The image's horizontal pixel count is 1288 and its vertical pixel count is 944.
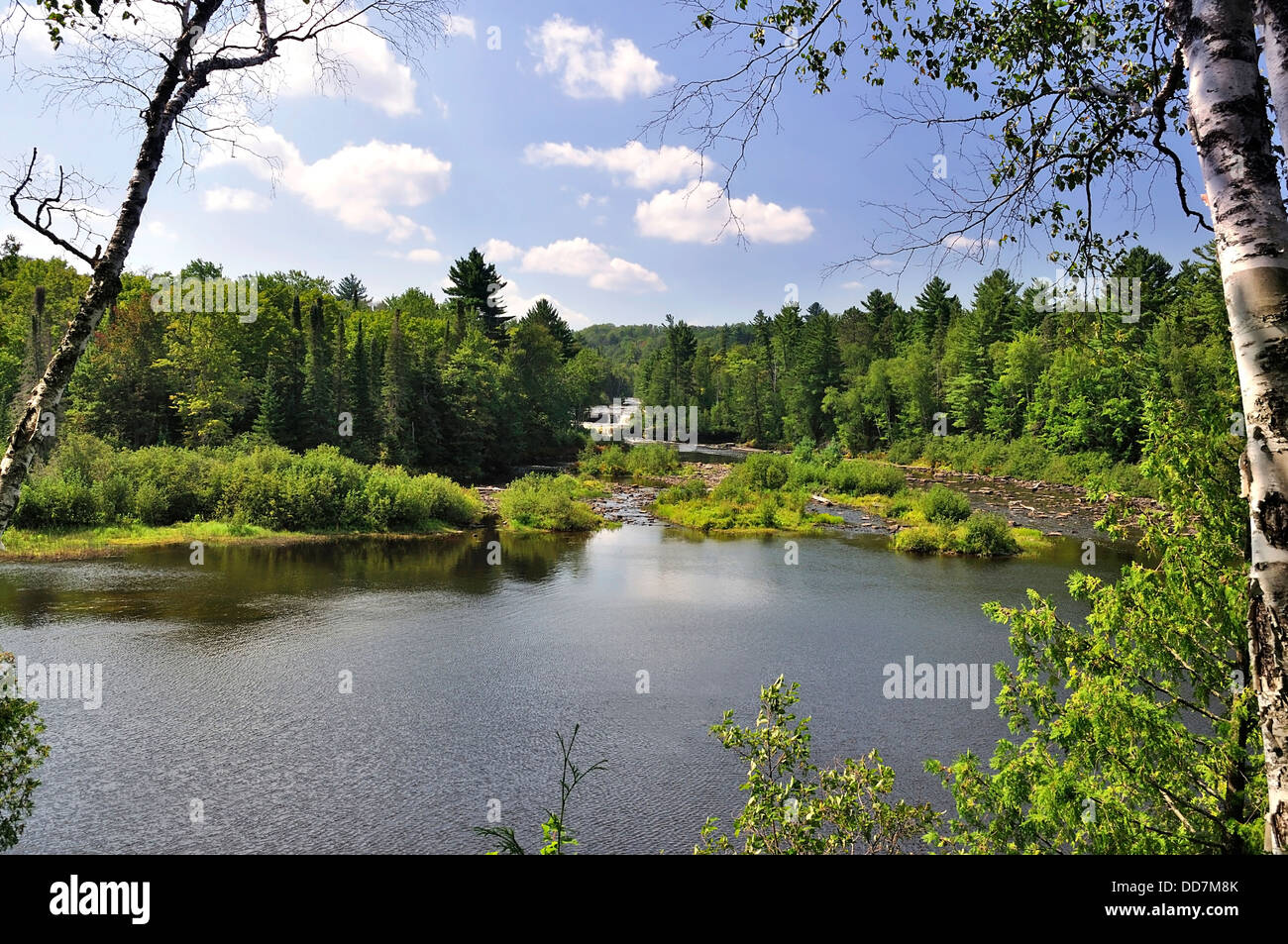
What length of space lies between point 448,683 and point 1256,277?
15.1 meters

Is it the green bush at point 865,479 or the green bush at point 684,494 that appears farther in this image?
the green bush at point 865,479

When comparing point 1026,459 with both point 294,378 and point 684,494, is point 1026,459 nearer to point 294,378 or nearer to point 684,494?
point 684,494

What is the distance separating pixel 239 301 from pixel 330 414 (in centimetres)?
1330

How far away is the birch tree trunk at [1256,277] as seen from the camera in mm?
2283

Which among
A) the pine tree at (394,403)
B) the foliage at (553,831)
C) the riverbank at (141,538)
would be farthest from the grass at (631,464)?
the foliage at (553,831)

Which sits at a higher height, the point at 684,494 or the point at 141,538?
the point at 684,494

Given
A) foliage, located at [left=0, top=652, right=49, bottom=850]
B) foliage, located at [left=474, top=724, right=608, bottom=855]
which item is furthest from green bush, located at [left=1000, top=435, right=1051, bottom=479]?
foliage, located at [left=0, top=652, right=49, bottom=850]

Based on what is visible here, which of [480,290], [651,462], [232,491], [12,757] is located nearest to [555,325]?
[480,290]

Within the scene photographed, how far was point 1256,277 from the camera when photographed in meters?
2.37

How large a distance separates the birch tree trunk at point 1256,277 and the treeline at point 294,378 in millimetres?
35728

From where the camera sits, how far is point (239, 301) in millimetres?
51500

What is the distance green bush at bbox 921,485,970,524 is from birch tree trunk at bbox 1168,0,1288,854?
108 ft

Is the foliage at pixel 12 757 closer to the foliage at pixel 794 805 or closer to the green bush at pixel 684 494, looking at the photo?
the foliage at pixel 794 805
